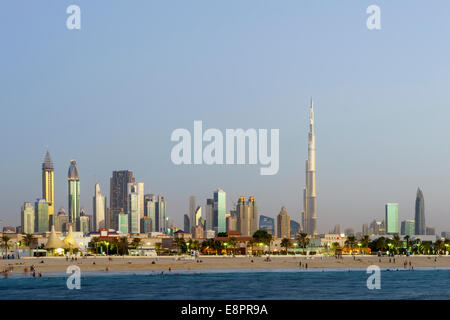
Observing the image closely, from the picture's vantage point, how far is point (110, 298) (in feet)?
314

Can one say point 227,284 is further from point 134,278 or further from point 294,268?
point 294,268

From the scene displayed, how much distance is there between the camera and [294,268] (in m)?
170
